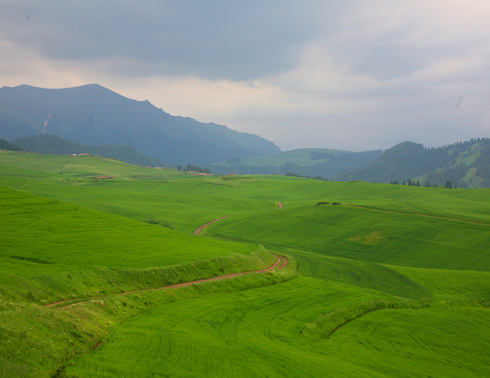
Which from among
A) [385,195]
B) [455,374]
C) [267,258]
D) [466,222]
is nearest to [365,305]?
[455,374]

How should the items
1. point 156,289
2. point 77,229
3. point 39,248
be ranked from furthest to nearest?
point 77,229 → point 39,248 → point 156,289

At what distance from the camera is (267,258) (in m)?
52.6

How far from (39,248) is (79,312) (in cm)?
1569

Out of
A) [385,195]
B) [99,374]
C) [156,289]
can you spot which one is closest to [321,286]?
[156,289]

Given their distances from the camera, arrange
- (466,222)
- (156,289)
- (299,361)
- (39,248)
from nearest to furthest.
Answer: (299,361) → (156,289) → (39,248) → (466,222)

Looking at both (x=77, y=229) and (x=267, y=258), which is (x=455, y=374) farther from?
(x=77, y=229)

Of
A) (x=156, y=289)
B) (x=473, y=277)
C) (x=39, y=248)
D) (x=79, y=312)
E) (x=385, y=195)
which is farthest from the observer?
(x=385, y=195)

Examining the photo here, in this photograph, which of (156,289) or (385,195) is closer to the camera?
(156,289)

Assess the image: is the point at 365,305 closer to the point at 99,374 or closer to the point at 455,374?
the point at 455,374

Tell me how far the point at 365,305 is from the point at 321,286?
6088mm

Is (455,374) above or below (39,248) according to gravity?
below

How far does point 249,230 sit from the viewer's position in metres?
88.1

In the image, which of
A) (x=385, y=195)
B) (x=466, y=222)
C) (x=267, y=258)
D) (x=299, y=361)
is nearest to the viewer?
(x=299, y=361)

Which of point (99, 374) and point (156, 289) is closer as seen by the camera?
point (99, 374)
